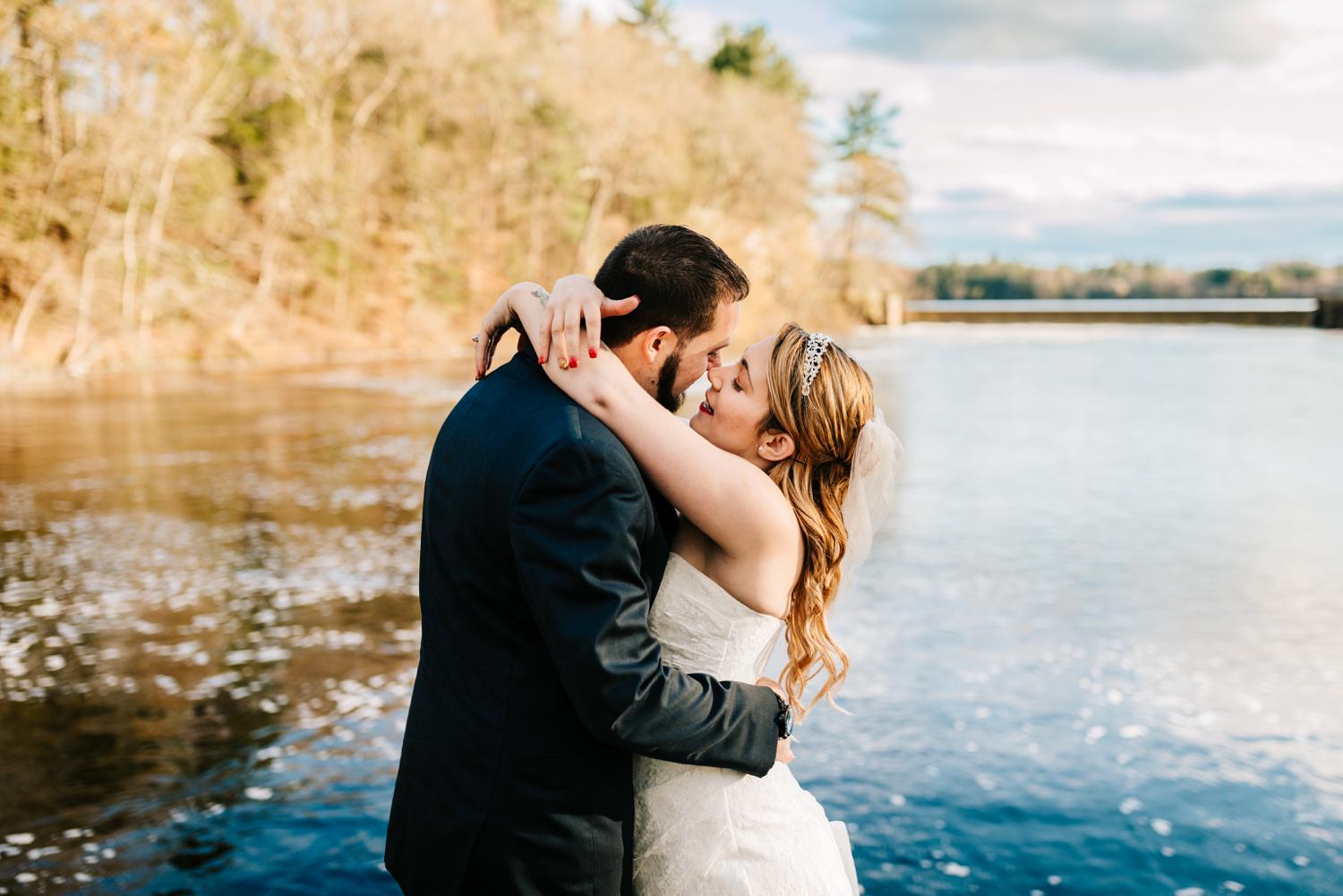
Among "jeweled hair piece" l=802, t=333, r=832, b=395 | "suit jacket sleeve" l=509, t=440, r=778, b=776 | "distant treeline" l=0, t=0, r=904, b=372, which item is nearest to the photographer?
"suit jacket sleeve" l=509, t=440, r=778, b=776

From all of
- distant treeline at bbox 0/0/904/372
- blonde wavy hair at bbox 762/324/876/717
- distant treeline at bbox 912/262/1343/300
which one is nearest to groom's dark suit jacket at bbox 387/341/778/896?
blonde wavy hair at bbox 762/324/876/717

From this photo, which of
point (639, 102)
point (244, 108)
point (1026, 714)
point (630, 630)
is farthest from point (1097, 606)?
point (639, 102)

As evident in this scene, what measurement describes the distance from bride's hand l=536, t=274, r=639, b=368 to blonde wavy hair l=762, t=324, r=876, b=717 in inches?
17.4

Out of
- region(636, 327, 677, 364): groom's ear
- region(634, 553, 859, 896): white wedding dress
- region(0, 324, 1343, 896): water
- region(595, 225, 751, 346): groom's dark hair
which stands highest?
region(595, 225, 751, 346): groom's dark hair

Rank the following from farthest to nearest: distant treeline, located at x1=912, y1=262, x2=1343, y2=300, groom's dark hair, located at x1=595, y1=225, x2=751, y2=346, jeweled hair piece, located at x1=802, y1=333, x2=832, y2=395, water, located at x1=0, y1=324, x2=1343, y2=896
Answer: distant treeline, located at x1=912, y1=262, x2=1343, y2=300 → water, located at x1=0, y1=324, x2=1343, y2=896 → jeweled hair piece, located at x1=802, y1=333, x2=832, y2=395 → groom's dark hair, located at x1=595, y1=225, x2=751, y2=346

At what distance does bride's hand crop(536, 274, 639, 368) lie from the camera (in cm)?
203

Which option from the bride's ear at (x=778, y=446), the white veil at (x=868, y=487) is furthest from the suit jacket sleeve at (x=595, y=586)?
the white veil at (x=868, y=487)

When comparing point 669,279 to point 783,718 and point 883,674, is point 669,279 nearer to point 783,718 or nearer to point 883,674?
point 783,718

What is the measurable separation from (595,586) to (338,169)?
3720cm

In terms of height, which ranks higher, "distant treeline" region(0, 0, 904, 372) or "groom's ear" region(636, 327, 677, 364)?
"distant treeline" region(0, 0, 904, 372)

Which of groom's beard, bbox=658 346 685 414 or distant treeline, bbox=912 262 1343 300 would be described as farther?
distant treeline, bbox=912 262 1343 300

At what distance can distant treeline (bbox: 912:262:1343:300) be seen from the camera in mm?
104312

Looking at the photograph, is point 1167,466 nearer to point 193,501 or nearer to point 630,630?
point 193,501

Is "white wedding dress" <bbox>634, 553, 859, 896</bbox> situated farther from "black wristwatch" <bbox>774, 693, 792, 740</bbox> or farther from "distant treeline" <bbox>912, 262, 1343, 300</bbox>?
"distant treeline" <bbox>912, 262, 1343, 300</bbox>
